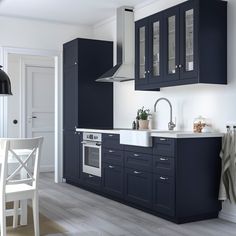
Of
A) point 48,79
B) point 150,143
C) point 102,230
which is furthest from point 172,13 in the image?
point 48,79

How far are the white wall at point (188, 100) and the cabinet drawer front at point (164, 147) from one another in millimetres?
628

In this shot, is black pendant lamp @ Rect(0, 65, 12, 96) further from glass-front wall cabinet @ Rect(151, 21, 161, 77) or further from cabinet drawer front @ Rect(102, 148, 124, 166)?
glass-front wall cabinet @ Rect(151, 21, 161, 77)

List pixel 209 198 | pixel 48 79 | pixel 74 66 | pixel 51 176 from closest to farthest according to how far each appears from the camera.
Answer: pixel 209 198 → pixel 74 66 → pixel 51 176 → pixel 48 79

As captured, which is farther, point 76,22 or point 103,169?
point 76,22

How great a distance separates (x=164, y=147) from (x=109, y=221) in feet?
3.11

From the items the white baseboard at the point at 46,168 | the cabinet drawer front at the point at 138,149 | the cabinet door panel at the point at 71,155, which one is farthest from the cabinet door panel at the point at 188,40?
the white baseboard at the point at 46,168

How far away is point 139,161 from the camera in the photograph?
4609 mm

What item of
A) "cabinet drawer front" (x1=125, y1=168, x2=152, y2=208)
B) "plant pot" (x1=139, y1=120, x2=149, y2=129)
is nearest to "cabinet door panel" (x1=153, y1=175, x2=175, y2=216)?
"cabinet drawer front" (x1=125, y1=168, x2=152, y2=208)

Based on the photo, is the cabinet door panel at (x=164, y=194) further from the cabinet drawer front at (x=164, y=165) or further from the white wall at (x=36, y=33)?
the white wall at (x=36, y=33)

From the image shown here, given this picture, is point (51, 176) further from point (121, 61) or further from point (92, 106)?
point (121, 61)

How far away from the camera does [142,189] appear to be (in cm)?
454

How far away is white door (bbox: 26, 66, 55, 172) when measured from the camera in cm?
791

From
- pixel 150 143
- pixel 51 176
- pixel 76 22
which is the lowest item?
pixel 51 176

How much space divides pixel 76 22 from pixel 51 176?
2825 mm
